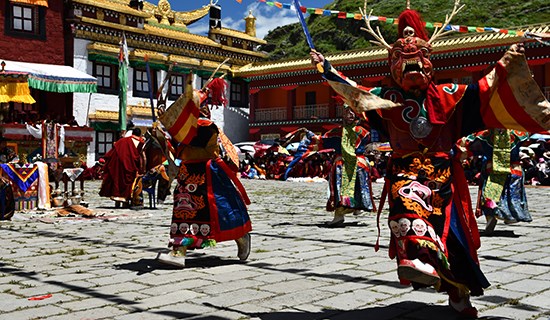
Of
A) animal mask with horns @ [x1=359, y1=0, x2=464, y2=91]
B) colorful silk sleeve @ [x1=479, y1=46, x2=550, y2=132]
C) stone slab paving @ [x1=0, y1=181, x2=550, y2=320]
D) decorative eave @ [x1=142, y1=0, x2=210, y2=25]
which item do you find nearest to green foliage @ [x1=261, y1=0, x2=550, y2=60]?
decorative eave @ [x1=142, y1=0, x2=210, y2=25]

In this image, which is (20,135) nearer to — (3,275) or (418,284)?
(3,275)

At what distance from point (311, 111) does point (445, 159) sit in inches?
1015

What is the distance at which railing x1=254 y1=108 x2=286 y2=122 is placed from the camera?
30.7 meters

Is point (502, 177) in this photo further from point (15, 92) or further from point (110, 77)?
point (110, 77)

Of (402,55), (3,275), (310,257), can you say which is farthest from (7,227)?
(402,55)

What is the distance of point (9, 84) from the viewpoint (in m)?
20.0

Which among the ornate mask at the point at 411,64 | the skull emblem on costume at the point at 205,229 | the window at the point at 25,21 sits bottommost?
the skull emblem on costume at the point at 205,229

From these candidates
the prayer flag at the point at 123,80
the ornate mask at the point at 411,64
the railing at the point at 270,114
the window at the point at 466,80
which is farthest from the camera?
the railing at the point at 270,114

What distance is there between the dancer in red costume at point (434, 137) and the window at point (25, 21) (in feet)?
70.3

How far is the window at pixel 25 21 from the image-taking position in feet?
73.9

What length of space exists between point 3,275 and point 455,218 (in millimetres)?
3773

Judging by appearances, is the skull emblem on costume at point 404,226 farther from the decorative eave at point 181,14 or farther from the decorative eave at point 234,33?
the decorative eave at point 181,14

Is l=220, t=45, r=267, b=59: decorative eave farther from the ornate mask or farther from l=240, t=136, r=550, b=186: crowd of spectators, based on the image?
the ornate mask

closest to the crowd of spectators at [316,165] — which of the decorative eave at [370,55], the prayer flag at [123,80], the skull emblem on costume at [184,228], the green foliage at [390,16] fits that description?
the decorative eave at [370,55]
